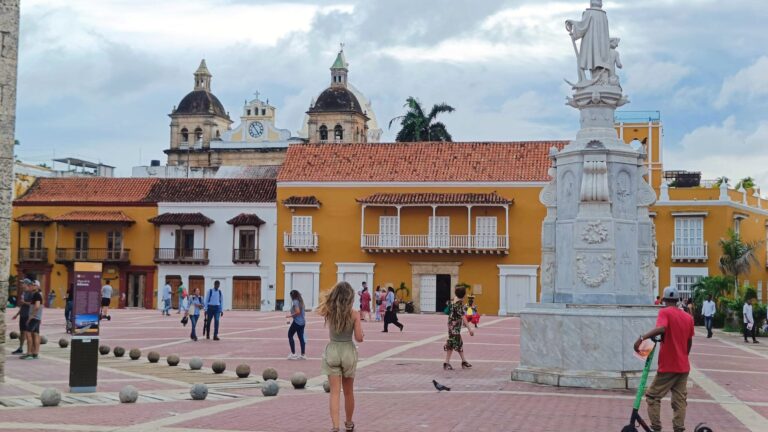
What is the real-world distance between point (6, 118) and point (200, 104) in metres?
79.3

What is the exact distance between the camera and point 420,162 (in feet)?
152

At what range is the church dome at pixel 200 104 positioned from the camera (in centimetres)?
9131

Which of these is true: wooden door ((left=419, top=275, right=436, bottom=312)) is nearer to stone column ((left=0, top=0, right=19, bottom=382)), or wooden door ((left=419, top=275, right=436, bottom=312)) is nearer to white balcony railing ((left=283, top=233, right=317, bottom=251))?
white balcony railing ((left=283, top=233, right=317, bottom=251))

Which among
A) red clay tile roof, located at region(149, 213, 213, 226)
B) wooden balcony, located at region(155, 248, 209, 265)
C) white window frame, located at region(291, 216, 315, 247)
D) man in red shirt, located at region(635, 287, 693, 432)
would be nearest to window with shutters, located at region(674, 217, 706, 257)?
white window frame, located at region(291, 216, 315, 247)

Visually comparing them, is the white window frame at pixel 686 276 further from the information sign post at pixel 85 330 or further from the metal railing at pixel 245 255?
the information sign post at pixel 85 330

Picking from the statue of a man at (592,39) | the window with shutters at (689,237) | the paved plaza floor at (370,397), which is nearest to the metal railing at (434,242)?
the window with shutters at (689,237)

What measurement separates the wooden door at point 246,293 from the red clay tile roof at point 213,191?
13.5ft

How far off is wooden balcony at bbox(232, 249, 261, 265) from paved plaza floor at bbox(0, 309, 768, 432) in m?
26.0

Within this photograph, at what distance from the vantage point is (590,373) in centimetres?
1323

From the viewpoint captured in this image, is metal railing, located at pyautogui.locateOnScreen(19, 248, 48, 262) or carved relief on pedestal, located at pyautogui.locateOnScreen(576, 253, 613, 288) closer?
carved relief on pedestal, located at pyautogui.locateOnScreen(576, 253, 613, 288)

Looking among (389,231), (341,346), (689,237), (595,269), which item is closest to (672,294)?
(341,346)

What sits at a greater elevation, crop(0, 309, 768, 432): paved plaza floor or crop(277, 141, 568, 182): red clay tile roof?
crop(277, 141, 568, 182): red clay tile roof

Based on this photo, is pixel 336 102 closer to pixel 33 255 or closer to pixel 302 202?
pixel 302 202

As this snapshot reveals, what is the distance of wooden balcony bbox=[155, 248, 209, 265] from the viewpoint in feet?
156
